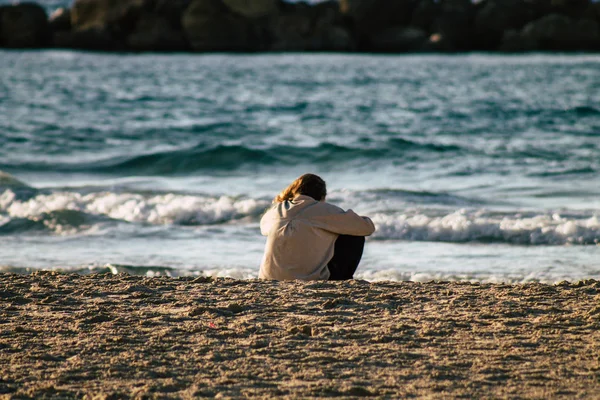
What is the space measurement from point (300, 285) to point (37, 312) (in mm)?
1551

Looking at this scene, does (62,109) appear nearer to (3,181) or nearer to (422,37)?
(3,181)

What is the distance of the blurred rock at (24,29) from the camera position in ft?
215

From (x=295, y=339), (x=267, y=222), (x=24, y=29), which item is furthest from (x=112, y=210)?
(x=24, y=29)

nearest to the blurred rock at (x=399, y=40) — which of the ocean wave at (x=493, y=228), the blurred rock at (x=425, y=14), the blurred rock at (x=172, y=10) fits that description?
the blurred rock at (x=425, y=14)

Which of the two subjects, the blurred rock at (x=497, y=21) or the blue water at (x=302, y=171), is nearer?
the blue water at (x=302, y=171)

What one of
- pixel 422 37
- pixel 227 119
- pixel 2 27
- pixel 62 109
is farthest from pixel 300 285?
pixel 2 27

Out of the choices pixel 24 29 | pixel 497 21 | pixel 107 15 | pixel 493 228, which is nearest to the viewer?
pixel 493 228

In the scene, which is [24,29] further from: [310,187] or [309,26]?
[310,187]

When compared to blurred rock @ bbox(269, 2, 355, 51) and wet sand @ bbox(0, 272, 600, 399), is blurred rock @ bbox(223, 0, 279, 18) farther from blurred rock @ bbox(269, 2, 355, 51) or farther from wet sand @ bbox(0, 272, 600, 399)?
wet sand @ bbox(0, 272, 600, 399)

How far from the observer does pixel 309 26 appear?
211 feet

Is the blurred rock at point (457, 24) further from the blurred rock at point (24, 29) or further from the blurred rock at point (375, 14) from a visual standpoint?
the blurred rock at point (24, 29)

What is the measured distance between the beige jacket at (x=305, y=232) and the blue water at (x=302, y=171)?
148 centimetres

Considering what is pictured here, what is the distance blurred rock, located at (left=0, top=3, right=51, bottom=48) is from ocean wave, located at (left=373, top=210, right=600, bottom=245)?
61.3 m

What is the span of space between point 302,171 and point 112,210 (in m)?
4.51
